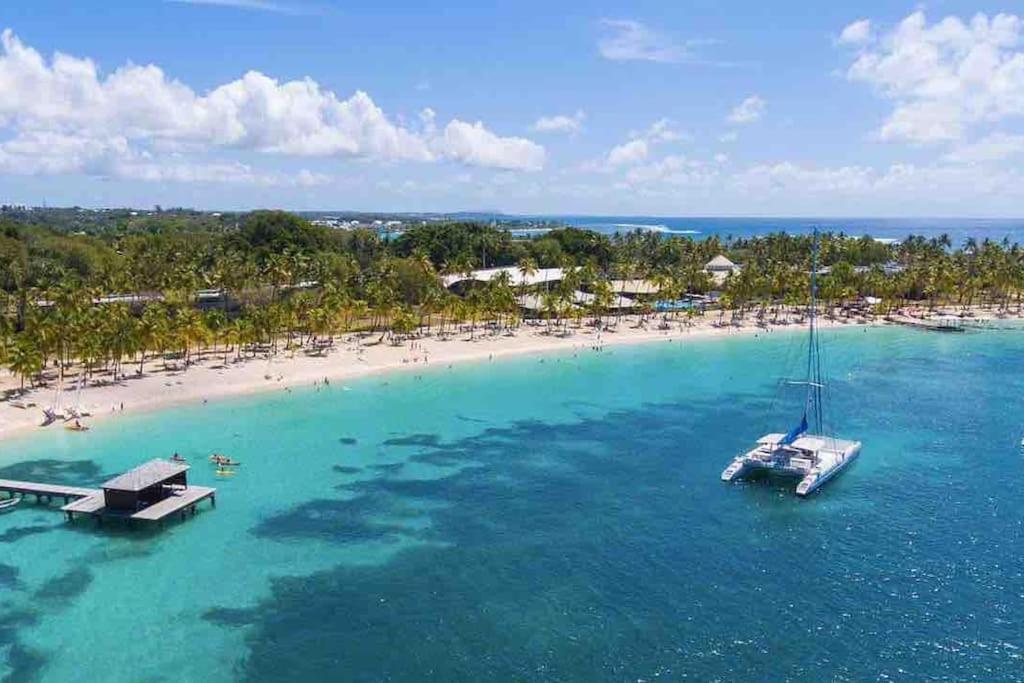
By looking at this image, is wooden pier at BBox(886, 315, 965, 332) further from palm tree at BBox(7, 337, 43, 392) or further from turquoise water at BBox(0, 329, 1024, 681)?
palm tree at BBox(7, 337, 43, 392)

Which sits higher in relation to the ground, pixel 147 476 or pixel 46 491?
pixel 147 476

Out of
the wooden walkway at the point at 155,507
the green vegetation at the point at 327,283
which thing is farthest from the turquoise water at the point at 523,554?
the green vegetation at the point at 327,283

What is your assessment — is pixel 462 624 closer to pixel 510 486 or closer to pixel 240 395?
pixel 510 486

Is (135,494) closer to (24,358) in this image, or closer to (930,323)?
(24,358)

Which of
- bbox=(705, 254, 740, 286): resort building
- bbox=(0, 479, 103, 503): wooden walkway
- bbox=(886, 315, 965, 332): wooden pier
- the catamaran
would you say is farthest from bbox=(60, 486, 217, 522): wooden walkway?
bbox=(705, 254, 740, 286): resort building

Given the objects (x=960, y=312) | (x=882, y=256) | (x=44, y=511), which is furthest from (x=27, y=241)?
(x=882, y=256)

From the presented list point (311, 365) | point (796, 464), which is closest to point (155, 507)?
point (311, 365)

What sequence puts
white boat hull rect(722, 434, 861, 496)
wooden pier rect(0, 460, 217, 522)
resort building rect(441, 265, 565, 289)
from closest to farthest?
1. wooden pier rect(0, 460, 217, 522)
2. white boat hull rect(722, 434, 861, 496)
3. resort building rect(441, 265, 565, 289)
